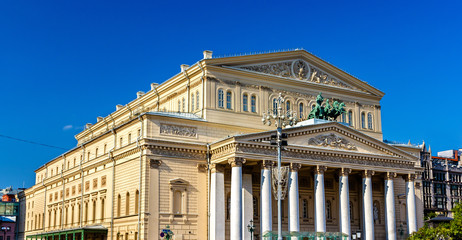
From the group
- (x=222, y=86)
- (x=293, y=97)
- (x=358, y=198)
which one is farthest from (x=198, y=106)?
(x=358, y=198)

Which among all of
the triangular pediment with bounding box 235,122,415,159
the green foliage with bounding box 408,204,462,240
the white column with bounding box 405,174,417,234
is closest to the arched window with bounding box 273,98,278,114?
the triangular pediment with bounding box 235,122,415,159

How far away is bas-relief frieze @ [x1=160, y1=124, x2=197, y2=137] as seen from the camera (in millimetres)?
53000

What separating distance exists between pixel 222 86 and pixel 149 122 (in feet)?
30.4

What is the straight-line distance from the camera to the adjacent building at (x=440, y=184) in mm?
110688

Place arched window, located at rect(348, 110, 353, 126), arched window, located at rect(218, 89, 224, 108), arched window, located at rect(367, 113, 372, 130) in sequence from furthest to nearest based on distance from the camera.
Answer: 1. arched window, located at rect(367, 113, 372, 130)
2. arched window, located at rect(348, 110, 353, 126)
3. arched window, located at rect(218, 89, 224, 108)

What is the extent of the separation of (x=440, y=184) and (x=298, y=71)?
63425 millimetres

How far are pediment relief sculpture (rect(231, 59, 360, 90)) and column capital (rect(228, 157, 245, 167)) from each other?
12311 mm

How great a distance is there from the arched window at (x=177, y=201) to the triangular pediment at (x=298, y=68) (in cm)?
1347

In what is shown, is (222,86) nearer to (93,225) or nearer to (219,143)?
(219,143)

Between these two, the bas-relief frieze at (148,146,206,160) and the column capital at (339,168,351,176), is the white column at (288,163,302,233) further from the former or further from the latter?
the bas-relief frieze at (148,146,206,160)

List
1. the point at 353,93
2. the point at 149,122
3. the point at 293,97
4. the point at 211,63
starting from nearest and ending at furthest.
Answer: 1. the point at 149,122
2. the point at 211,63
3. the point at 293,97
4. the point at 353,93

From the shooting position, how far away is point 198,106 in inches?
2286

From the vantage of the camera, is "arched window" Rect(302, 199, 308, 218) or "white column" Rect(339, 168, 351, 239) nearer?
"white column" Rect(339, 168, 351, 239)

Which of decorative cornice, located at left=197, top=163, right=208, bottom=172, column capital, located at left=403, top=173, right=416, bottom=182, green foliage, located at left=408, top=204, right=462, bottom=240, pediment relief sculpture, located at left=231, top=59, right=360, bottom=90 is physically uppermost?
pediment relief sculpture, located at left=231, top=59, right=360, bottom=90
